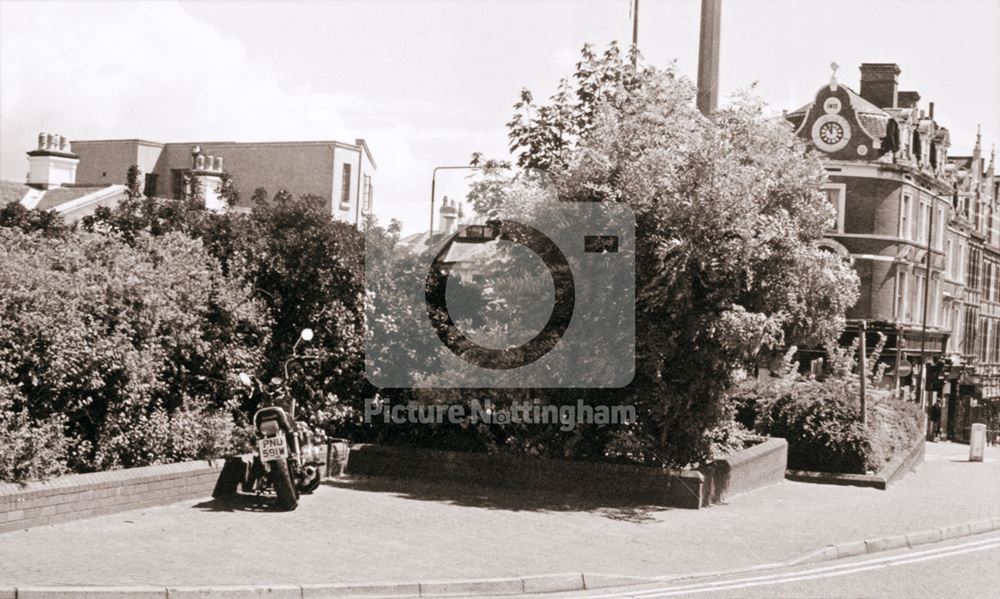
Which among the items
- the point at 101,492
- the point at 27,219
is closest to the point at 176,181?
the point at 27,219

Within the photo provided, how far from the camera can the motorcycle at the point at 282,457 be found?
1166 cm

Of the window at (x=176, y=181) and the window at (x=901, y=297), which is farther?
the window at (x=176, y=181)

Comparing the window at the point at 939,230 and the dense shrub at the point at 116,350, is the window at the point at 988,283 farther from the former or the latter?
the dense shrub at the point at 116,350

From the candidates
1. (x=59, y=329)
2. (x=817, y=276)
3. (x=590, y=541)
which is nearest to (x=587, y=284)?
(x=817, y=276)

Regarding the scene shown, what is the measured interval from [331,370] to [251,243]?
2148 mm

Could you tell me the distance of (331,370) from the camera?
15.5m

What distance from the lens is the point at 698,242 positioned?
1397 cm

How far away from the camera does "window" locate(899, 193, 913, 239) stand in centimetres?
4747

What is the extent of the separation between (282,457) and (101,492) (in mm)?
1862
